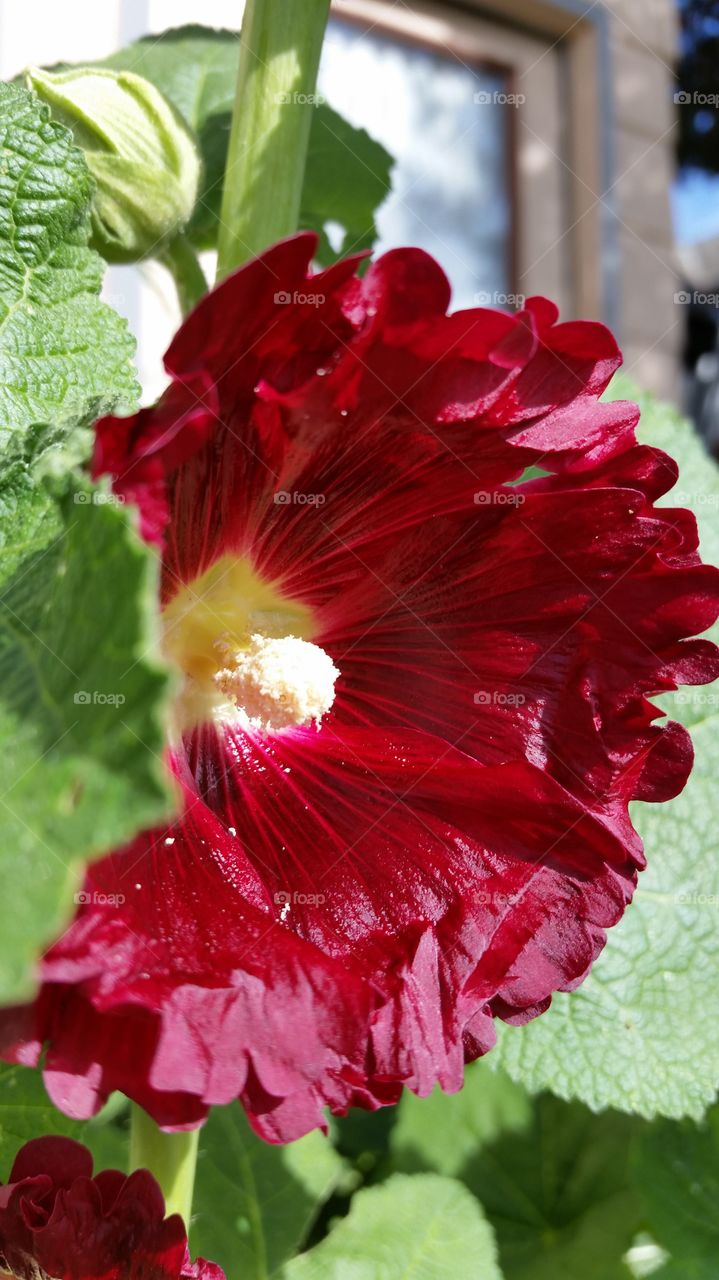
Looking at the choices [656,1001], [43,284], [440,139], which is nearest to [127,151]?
[43,284]

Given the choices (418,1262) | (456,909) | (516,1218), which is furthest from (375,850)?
(516,1218)

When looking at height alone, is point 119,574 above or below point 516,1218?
above

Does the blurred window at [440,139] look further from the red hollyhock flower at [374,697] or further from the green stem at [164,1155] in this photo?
the green stem at [164,1155]

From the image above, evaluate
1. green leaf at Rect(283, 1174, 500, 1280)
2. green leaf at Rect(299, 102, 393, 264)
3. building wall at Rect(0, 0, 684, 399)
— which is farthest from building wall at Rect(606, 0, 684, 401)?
green leaf at Rect(283, 1174, 500, 1280)

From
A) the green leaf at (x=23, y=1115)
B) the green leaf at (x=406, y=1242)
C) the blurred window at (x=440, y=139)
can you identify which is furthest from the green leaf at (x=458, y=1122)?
the blurred window at (x=440, y=139)

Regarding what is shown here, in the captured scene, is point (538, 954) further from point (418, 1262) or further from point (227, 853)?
point (418, 1262)

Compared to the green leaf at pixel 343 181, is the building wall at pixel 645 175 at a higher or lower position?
higher

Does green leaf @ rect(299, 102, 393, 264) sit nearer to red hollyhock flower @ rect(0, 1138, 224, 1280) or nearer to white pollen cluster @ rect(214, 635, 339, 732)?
white pollen cluster @ rect(214, 635, 339, 732)
